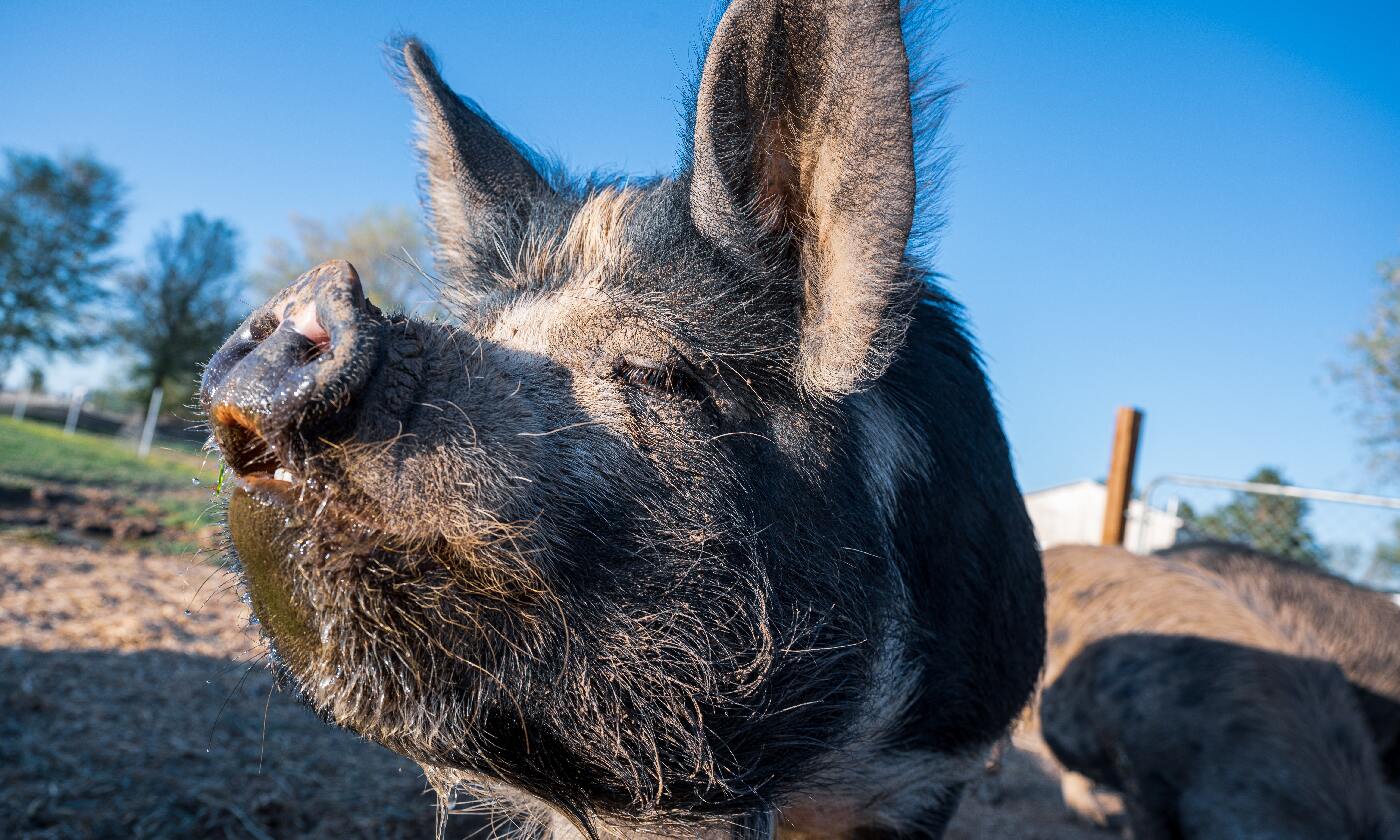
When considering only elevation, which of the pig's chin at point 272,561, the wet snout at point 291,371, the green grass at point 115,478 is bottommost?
the green grass at point 115,478

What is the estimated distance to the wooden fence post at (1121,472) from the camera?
7816mm

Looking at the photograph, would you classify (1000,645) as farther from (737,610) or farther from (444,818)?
(444,818)

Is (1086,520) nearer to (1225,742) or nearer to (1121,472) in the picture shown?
(1121,472)

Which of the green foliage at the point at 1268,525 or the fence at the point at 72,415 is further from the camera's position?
the fence at the point at 72,415

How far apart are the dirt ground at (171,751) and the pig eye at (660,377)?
2.89 ft

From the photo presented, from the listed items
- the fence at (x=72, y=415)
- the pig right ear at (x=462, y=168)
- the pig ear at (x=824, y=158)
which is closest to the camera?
the pig ear at (x=824, y=158)

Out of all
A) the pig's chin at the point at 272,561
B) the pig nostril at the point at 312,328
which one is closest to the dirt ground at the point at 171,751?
the pig's chin at the point at 272,561

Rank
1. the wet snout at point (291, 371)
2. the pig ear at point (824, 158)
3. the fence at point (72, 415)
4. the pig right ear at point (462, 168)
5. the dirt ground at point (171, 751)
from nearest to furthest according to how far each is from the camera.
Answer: the wet snout at point (291, 371) → the pig ear at point (824, 158) → the pig right ear at point (462, 168) → the dirt ground at point (171, 751) → the fence at point (72, 415)

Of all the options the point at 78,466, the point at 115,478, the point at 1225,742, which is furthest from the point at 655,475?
the point at 78,466

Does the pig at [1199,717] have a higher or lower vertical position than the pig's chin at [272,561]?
lower

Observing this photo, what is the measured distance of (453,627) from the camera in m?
1.48

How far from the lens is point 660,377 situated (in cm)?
184

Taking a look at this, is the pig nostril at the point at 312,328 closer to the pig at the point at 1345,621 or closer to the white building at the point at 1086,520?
the white building at the point at 1086,520

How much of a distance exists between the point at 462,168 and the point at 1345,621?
732 cm
